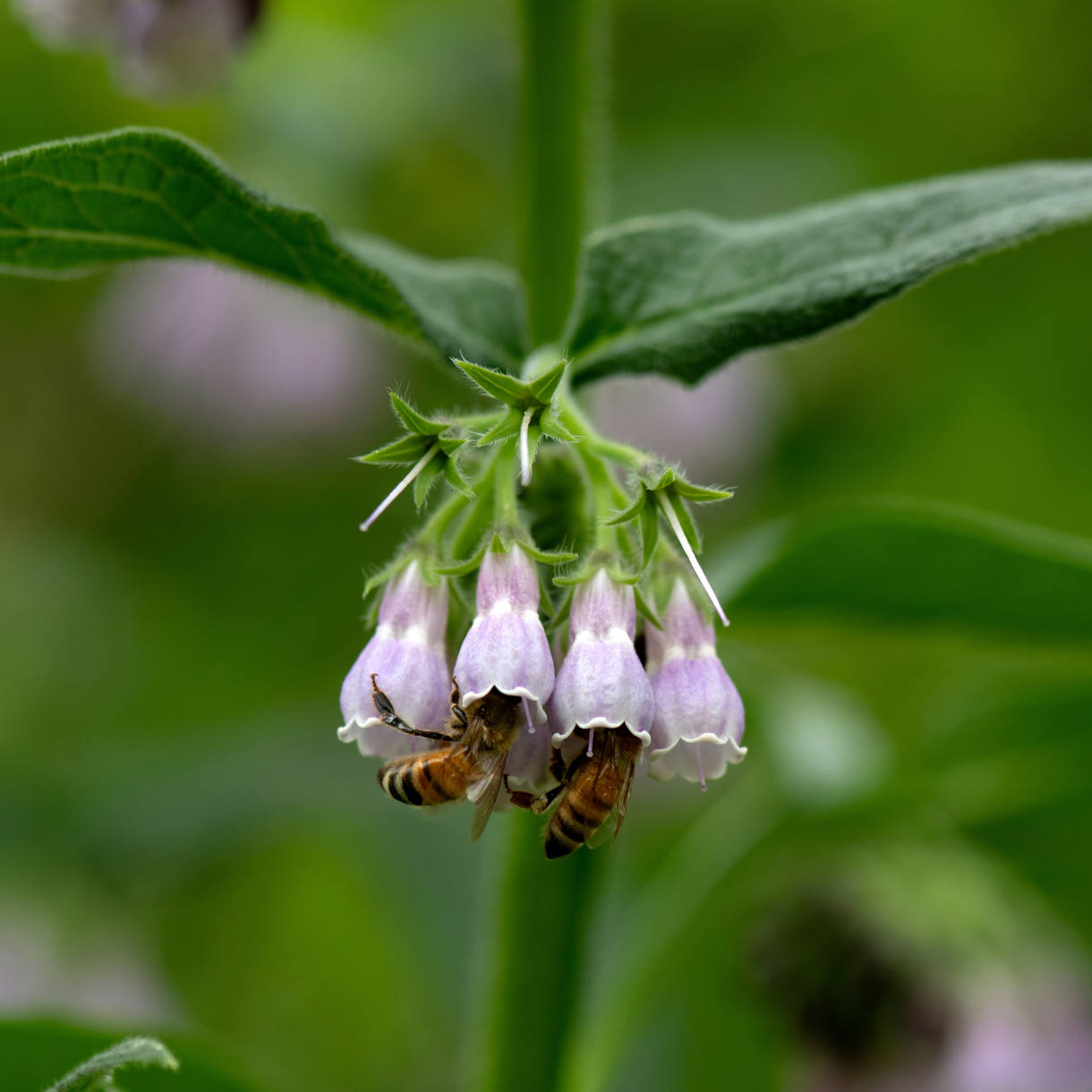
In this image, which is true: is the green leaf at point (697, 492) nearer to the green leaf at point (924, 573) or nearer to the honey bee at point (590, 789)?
the honey bee at point (590, 789)

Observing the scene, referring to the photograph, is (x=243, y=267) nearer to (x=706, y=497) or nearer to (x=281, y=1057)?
(x=706, y=497)

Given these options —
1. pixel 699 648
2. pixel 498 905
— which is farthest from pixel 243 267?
pixel 498 905

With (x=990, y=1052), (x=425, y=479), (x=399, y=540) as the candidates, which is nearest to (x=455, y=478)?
(x=425, y=479)

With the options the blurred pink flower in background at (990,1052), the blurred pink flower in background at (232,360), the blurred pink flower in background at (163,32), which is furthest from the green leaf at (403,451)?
the blurred pink flower in background at (232,360)

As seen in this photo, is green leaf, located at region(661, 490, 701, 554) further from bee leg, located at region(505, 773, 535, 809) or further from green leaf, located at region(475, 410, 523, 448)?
bee leg, located at region(505, 773, 535, 809)

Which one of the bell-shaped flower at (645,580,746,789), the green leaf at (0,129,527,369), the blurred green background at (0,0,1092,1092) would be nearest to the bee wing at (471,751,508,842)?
the bell-shaped flower at (645,580,746,789)

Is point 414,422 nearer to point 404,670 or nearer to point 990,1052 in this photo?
point 404,670
